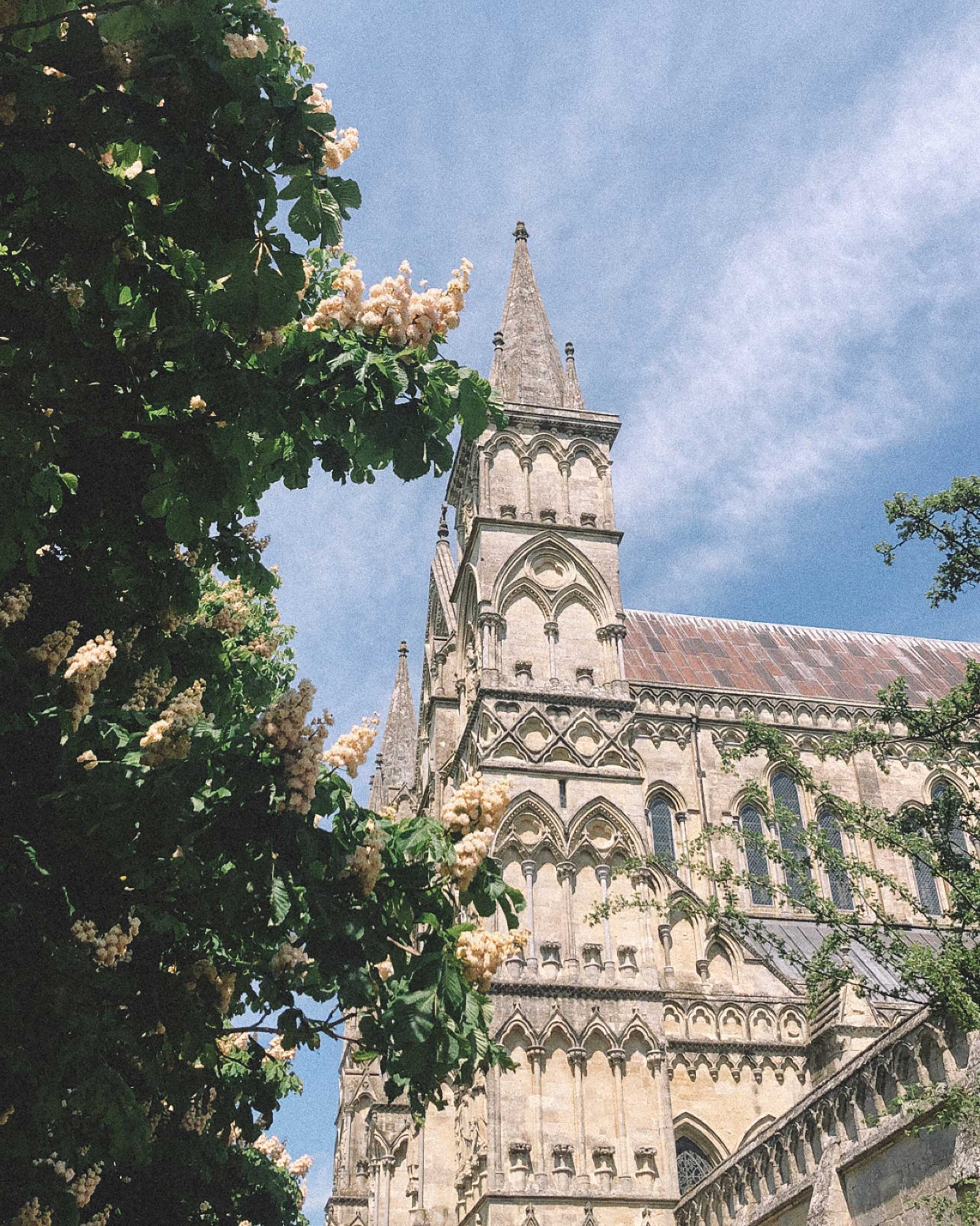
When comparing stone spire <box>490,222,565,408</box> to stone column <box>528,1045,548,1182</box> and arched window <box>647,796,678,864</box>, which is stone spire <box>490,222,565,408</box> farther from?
stone column <box>528,1045,548,1182</box>

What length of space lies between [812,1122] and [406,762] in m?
27.2

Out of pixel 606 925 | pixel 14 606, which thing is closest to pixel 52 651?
pixel 14 606

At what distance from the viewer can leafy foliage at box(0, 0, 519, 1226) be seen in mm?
4309

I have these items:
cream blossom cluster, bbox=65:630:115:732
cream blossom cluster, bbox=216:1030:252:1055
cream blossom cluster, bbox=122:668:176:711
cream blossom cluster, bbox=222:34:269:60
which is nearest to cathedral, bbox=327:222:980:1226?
cream blossom cluster, bbox=216:1030:252:1055

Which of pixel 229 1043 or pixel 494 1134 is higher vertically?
pixel 494 1134

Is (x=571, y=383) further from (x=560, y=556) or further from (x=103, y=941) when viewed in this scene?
(x=103, y=941)

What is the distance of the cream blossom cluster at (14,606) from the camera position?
19.0 feet

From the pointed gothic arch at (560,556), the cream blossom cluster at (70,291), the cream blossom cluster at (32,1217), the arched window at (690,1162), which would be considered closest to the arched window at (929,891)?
the arched window at (690,1162)

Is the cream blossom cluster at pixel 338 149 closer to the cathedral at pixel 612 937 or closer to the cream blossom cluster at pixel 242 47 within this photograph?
the cream blossom cluster at pixel 242 47

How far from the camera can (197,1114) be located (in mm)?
6805

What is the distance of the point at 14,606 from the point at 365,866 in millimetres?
2031

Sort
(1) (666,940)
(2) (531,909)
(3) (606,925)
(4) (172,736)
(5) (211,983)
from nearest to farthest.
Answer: (4) (172,736) < (5) (211,983) < (2) (531,909) < (3) (606,925) < (1) (666,940)

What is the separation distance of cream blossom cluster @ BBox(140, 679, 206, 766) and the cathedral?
8071 mm

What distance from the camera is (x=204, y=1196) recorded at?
753 cm
